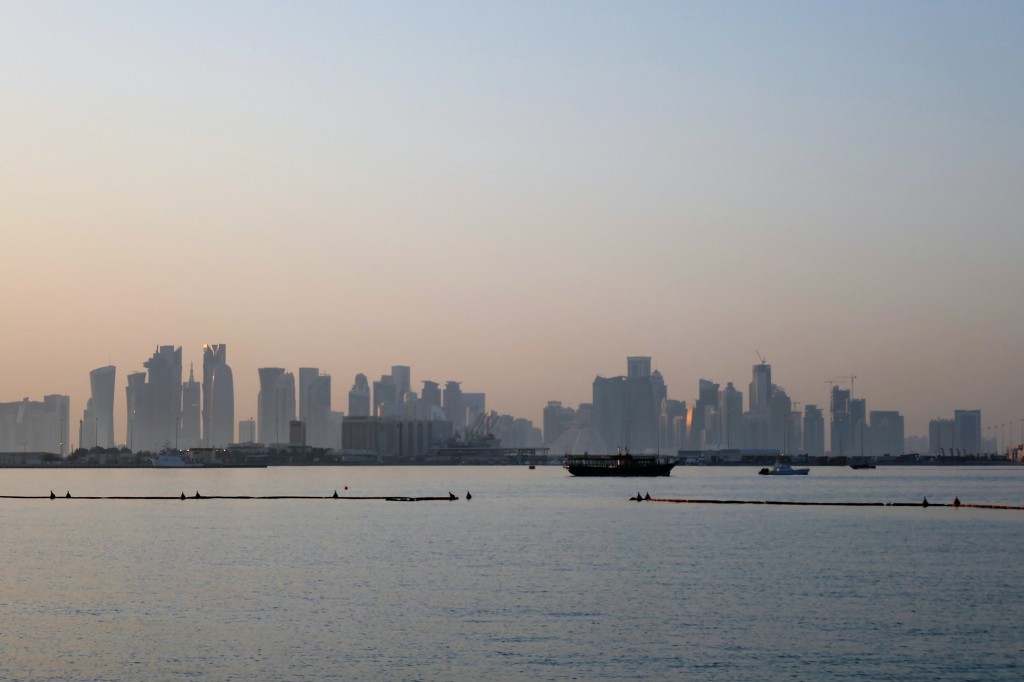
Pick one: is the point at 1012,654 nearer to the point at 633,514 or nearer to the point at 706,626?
the point at 706,626

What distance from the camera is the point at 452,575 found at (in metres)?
90.6

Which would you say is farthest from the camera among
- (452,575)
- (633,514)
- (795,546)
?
(633,514)

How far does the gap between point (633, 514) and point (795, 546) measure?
163 ft

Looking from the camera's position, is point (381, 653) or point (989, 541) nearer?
point (381, 653)

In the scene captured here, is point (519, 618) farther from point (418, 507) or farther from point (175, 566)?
point (418, 507)

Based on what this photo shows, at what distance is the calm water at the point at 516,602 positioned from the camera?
57.3 metres

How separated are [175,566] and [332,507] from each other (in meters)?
92.3

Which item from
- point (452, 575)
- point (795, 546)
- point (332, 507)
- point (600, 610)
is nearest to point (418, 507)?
point (332, 507)

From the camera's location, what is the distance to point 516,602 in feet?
249

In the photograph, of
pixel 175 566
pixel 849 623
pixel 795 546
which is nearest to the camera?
pixel 849 623

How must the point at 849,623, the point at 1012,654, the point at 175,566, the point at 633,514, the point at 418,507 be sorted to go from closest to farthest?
the point at 1012,654
the point at 849,623
the point at 175,566
the point at 633,514
the point at 418,507

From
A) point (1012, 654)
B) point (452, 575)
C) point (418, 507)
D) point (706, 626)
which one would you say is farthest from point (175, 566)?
point (418, 507)

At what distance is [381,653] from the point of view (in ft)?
197

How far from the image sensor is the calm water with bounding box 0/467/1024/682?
57281mm
